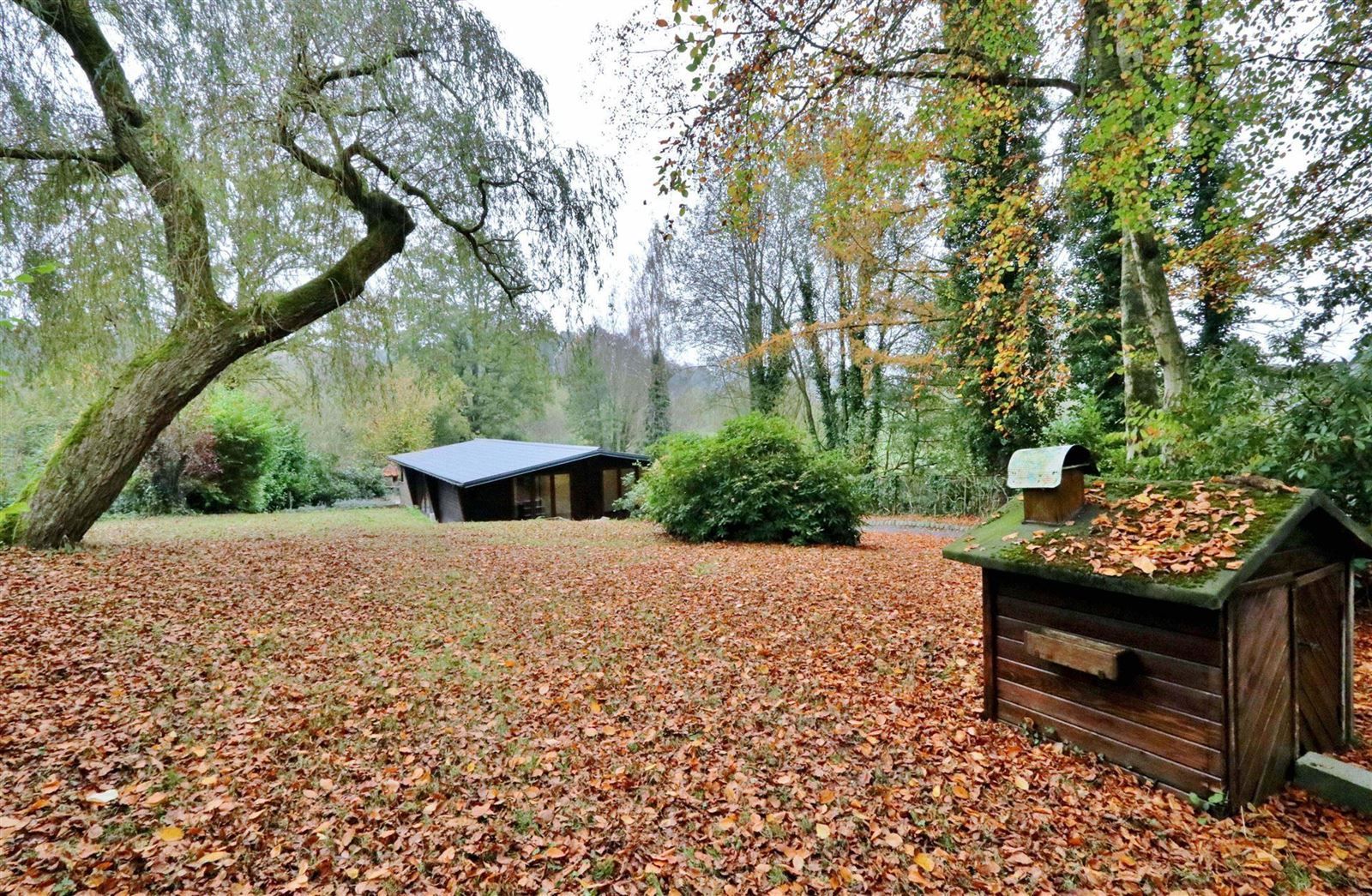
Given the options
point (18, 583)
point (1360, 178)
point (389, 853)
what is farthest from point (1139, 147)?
point (18, 583)

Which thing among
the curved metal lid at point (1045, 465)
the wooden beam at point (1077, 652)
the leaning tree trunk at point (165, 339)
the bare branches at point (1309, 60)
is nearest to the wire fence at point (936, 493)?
the bare branches at point (1309, 60)

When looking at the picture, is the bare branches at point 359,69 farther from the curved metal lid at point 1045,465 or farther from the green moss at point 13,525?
the curved metal lid at point 1045,465

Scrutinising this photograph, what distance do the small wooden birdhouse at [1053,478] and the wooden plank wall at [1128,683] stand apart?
1.23 ft

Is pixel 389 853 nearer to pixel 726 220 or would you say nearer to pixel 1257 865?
pixel 1257 865

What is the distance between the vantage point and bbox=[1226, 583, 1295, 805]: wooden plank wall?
2.12m

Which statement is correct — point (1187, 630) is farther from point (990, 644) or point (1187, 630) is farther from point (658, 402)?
point (658, 402)

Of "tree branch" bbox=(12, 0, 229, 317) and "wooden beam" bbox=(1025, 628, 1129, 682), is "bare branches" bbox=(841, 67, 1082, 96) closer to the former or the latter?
"wooden beam" bbox=(1025, 628, 1129, 682)

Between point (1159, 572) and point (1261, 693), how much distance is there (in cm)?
62

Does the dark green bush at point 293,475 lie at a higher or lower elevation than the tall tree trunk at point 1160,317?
lower

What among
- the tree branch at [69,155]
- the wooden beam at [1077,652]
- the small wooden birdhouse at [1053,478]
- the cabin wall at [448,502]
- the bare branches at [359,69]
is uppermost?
the bare branches at [359,69]

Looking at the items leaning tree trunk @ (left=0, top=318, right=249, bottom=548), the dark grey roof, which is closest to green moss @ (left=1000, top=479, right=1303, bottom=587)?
leaning tree trunk @ (left=0, top=318, right=249, bottom=548)

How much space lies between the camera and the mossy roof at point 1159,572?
2.04 metres

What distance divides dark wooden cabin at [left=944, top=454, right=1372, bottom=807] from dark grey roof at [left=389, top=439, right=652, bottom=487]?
14617 millimetres

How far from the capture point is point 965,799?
2.33m
